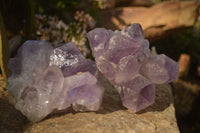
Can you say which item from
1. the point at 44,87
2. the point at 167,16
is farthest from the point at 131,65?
the point at 167,16

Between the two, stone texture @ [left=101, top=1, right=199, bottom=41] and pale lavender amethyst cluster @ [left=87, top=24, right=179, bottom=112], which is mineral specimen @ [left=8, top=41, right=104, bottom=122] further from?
stone texture @ [left=101, top=1, right=199, bottom=41]

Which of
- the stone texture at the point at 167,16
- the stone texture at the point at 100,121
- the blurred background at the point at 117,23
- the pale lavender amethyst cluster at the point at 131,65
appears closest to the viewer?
the stone texture at the point at 100,121

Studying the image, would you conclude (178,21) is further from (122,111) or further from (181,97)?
(122,111)

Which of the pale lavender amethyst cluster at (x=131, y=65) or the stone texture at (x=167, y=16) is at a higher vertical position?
the pale lavender amethyst cluster at (x=131, y=65)

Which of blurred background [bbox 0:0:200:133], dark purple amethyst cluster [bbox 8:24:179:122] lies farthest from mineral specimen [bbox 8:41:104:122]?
blurred background [bbox 0:0:200:133]

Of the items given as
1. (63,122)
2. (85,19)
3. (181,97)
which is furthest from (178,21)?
(63,122)

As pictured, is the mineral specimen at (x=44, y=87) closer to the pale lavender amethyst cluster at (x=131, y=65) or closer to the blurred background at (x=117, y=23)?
the pale lavender amethyst cluster at (x=131, y=65)

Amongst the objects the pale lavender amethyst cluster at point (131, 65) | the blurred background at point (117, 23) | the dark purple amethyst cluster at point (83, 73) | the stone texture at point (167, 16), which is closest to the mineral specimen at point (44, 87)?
the dark purple amethyst cluster at point (83, 73)
